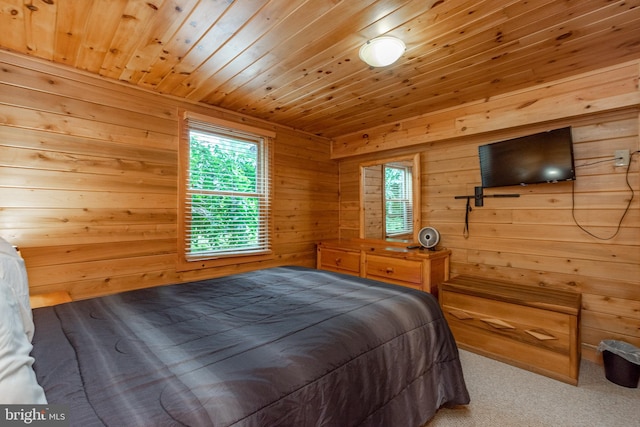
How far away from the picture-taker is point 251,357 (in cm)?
107

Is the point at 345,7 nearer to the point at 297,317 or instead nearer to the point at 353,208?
the point at 297,317

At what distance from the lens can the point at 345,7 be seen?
1607mm

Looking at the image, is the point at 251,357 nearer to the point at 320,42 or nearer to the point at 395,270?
the point at 320,42

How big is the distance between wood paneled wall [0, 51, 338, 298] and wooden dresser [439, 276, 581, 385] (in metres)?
2.35

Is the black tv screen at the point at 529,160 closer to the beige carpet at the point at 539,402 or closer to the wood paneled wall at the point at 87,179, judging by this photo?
the beige carpet at the point at 539,402

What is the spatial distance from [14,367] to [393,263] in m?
2.84

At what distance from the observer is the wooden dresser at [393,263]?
9.53 feet

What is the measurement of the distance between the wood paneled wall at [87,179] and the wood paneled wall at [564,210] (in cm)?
249

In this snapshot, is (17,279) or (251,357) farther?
(17,279)

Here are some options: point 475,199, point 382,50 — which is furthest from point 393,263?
point 382,50

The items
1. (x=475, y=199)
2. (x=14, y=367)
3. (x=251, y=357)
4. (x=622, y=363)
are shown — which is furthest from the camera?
(x=475, y=199)

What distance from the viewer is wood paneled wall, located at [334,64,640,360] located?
7.43 feet

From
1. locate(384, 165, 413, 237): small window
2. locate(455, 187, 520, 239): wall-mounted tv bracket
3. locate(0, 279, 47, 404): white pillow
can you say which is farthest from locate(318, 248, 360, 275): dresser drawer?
locate(0, 279, 47, 404): white pillow

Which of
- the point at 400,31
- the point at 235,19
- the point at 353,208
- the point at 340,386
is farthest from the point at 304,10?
the point at 353,208
